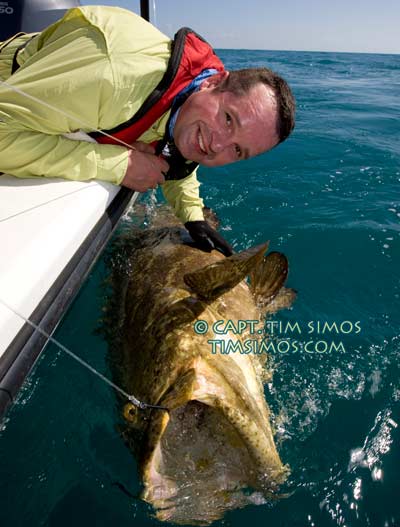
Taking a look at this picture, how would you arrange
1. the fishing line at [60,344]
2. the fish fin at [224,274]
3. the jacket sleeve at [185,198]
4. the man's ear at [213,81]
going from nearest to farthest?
the fishing line at [60,344] < the fish fin at [224,274] < the man's ear at [213,81] < the jacket sleeve at [185,198]

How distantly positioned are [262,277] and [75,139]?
1.83m

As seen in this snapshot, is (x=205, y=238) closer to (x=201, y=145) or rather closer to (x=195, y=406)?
(x=201, y=145)

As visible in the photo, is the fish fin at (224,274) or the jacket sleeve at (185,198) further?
the jacket sleeve at (185,198)

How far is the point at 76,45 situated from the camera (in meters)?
2.57

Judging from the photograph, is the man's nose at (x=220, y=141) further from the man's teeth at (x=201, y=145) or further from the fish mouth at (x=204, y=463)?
the fish mouth at (x=204, y=463)

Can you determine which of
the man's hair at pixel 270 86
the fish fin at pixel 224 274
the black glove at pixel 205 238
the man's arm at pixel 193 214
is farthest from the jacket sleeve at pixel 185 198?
the fish fin at pixel 224 274

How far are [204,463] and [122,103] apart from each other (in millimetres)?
2194

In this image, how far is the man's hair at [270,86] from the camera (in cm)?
272

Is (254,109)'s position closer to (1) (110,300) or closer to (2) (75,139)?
(2) (75,139)

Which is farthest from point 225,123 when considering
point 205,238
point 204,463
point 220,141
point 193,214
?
point 204,463

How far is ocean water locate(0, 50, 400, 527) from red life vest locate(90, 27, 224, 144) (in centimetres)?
115

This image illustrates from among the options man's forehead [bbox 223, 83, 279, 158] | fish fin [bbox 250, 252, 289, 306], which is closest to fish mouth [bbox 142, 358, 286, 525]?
fish fin [bbox 250, 252, 289, 306]

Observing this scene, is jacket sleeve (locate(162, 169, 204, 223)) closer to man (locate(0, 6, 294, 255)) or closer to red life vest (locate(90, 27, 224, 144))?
man (locate(0, 6, 294, 255))

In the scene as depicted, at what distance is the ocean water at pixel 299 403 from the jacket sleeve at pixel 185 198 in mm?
753
